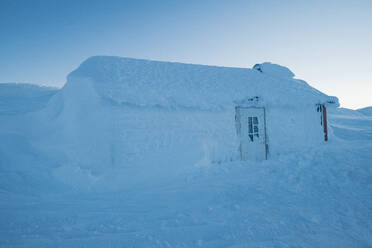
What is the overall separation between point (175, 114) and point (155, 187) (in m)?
2.71

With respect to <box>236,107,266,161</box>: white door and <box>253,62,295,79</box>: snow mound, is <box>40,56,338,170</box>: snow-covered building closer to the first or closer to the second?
<box>236,107,266,161</box>: white door

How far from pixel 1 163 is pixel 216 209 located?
526 centimetres

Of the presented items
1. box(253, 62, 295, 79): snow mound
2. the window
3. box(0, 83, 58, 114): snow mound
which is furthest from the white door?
box(0, 83, 58, 114): snow mound

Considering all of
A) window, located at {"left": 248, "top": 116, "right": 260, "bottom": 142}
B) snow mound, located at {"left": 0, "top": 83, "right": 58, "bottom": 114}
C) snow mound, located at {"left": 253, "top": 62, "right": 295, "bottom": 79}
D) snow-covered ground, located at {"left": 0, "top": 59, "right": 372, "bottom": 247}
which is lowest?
snow-covered ground, located at {"left": 0, "top": 59, "right": 372, "bottom": 247}

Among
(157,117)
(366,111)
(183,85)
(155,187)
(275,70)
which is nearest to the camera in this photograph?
(155,187)

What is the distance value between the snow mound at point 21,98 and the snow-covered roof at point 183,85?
2.10 meters

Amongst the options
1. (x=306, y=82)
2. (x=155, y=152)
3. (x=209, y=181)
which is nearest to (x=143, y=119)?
(x=155, y=152)

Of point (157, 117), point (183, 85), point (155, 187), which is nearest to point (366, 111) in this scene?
point (183, 85)

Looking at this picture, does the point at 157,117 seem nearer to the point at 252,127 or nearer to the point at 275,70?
the point at 252,127

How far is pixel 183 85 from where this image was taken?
878 centimetres

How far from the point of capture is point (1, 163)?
18.8 ft

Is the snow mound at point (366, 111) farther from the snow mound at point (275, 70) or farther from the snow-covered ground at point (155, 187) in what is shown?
the snow-covered ground at point (155, 187)

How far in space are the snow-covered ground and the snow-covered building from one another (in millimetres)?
→ 54

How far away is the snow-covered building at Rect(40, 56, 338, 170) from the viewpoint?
658cm
